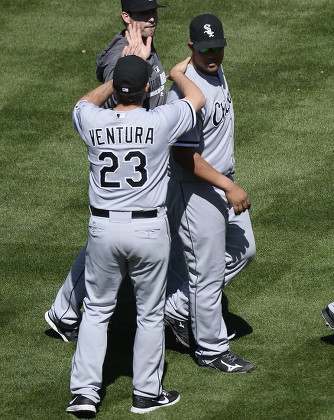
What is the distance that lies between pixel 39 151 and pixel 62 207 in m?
1.29

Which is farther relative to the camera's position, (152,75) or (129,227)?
(152,75)

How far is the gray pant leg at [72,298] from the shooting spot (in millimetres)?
6434

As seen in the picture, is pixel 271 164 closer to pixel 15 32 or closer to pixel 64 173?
pixel 64 173

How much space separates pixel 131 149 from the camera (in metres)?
5.27

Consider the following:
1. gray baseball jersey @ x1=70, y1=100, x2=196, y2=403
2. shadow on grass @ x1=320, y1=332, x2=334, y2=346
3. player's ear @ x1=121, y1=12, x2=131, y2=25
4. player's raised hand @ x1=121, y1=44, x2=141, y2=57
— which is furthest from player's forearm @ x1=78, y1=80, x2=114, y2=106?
shadow on grass @ x1=320, y1=332, x2=334, y2=346

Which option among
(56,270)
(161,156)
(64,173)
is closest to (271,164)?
(64,173)

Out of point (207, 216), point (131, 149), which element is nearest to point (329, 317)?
point (207, 216)

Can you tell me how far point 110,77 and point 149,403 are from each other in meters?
2.14

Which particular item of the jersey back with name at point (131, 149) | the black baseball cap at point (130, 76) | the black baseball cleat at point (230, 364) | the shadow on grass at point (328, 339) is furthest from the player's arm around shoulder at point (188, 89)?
the shadow on grass at point (328, 339)

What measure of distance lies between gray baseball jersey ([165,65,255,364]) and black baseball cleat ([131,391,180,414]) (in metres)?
0.55

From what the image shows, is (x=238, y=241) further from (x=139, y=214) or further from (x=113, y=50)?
(x=113, y=50)

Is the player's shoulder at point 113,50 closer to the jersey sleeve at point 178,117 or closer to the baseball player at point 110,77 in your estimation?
the baseball player at point 110,77

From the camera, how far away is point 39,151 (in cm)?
983

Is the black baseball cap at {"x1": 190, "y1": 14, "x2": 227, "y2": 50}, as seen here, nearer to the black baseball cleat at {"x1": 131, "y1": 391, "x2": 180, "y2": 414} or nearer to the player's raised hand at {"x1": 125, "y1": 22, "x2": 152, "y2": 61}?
the player's raised hand at {"x1": 125, "y1": 22, "x2": 152, "y2": 61}
